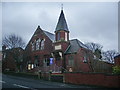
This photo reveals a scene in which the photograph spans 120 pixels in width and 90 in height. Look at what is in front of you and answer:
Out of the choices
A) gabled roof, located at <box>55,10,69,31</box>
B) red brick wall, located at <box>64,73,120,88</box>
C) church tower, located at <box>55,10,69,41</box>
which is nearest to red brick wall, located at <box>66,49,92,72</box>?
church tower, located at <box>55,10,69,41</box>

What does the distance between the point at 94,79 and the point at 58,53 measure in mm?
13958

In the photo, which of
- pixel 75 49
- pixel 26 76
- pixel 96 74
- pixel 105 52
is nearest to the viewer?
pixel 96 74

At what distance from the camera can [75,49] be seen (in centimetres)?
3316

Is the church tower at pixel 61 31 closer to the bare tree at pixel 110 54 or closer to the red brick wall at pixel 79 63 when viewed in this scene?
the red brick wall at pixel 79 63

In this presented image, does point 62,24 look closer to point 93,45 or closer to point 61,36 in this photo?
point 61,36

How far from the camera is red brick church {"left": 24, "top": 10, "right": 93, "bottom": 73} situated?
32062 millimetres

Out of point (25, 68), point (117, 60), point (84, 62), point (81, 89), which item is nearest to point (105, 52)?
point (84, 62)

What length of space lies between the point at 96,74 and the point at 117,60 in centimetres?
465

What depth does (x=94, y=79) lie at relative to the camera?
2047 centimetres

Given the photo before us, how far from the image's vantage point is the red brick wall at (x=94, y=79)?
18881mm

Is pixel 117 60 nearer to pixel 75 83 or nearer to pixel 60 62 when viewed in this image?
pixel 75 83

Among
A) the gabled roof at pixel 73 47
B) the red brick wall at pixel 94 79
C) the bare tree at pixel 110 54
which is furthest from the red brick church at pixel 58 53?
the bare tree at pixel 110 54

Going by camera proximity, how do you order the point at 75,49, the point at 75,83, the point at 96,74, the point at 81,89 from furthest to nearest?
the point at 75,49 → the point at 75,83 → the point at 96,74 → the point at 81,89

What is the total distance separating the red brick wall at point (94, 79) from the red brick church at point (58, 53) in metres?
7.12
